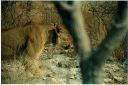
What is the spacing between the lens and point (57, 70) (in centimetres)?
855

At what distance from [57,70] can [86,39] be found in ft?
15.4

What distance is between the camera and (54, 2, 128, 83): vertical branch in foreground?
12.1ft

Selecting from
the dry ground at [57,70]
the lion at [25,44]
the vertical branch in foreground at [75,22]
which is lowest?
the dry ground at [57,70]

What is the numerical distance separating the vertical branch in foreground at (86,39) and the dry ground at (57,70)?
3372 millimetres

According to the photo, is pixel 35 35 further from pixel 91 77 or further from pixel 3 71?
pixel 91 77

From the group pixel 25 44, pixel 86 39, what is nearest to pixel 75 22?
pixel 86 39

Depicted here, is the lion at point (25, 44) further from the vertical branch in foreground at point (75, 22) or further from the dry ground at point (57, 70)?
the vertical branch in foreground at point (75, 22)

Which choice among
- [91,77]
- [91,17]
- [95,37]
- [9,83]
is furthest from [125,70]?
[91,77]

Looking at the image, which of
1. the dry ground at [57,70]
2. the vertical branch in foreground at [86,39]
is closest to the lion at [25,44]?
the dry ground at [57,70]

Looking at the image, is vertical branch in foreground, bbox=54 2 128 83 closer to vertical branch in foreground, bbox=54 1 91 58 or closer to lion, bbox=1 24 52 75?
vertical branch in foreground, bbox=54 1 91 58

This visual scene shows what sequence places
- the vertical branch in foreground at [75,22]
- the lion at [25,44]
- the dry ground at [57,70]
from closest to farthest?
the vertical branch in foreground at [75,22], the dry ground at [57,70], the lion at [25,44]

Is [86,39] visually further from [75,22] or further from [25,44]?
[25,44]

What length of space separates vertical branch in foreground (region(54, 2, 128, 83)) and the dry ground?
3.37m

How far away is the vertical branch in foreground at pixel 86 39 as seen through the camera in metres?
3.70
